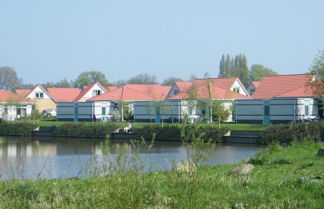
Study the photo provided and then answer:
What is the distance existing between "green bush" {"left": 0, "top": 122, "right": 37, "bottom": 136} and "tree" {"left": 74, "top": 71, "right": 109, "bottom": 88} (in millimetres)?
71055

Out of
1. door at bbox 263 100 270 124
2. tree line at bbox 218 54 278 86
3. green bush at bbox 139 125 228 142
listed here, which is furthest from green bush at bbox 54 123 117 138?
tree line at bbox 218 54 278 86

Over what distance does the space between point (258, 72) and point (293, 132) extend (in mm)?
87245

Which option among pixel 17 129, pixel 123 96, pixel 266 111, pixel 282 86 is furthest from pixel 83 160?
pixel 123 96

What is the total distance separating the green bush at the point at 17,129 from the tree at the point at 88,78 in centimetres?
7106

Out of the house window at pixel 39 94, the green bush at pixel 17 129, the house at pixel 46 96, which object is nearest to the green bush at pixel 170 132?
the green bush at pixel 17 129

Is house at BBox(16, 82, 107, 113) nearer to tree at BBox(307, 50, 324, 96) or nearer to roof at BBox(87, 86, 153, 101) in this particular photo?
roof at BBox(87, 86, 153, 101)

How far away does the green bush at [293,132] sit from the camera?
30862 millimetres

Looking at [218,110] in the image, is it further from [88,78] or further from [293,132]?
[88,78]

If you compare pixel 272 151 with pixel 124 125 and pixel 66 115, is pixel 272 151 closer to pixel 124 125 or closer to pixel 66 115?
pixel 124 125

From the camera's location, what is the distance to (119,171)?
6477mm

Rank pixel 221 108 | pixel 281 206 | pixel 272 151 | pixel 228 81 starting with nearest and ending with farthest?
pixel 281 206 → pixel 272 151 → pixel 221 108 → pixel 228 81

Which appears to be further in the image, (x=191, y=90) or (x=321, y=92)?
(x=191, y=90)

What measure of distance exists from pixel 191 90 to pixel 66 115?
19.3 metres

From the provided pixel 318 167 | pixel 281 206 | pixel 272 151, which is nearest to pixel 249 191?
pixel 281 206
